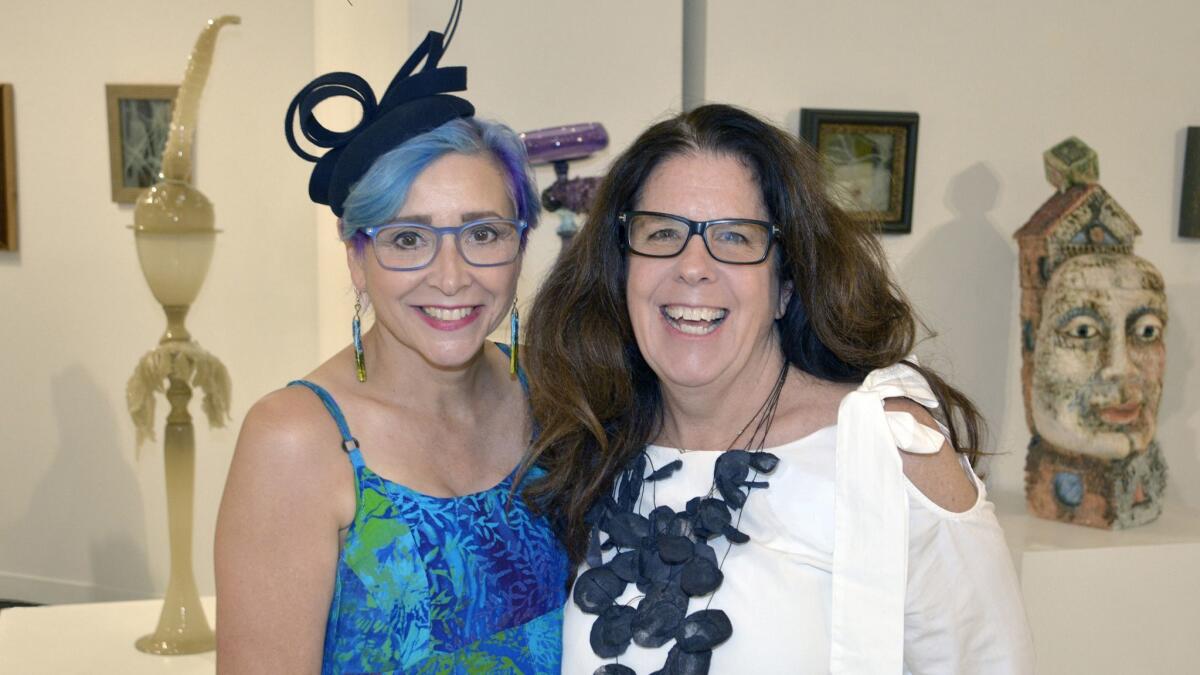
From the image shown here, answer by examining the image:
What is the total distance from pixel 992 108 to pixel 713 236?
2400 mm

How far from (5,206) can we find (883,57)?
12.4ft

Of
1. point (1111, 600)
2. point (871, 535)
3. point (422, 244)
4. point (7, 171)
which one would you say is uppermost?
point (7, 171)

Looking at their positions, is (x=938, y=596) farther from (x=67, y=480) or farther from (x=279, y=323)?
(x=67, y=480)

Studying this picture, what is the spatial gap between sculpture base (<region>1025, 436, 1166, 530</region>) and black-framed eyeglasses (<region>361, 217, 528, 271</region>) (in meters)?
→ 2.21

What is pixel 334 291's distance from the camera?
397cm

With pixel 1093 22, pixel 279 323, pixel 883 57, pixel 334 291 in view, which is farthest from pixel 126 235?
pixel 1093 22

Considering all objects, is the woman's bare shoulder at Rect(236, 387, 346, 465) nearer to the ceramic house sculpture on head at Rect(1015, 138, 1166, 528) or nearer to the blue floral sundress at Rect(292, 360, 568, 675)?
the blue floral sundress at Rect(292, 360, 568, 675)

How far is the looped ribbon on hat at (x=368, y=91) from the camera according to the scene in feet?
6.34

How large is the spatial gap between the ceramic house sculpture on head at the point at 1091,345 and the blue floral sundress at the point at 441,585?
192 cm

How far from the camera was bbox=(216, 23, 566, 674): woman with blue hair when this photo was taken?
71.4 inches

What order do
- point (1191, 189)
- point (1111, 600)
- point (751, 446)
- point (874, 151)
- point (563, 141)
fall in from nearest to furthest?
point (751, 446)
point (1111, 600)
point (563, 141)
point (874, 151)
point (1191, 189)

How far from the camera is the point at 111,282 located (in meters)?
5.38

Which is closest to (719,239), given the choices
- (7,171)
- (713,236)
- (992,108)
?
(713,236)

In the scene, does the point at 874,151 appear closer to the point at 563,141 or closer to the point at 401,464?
the point at 563,141
